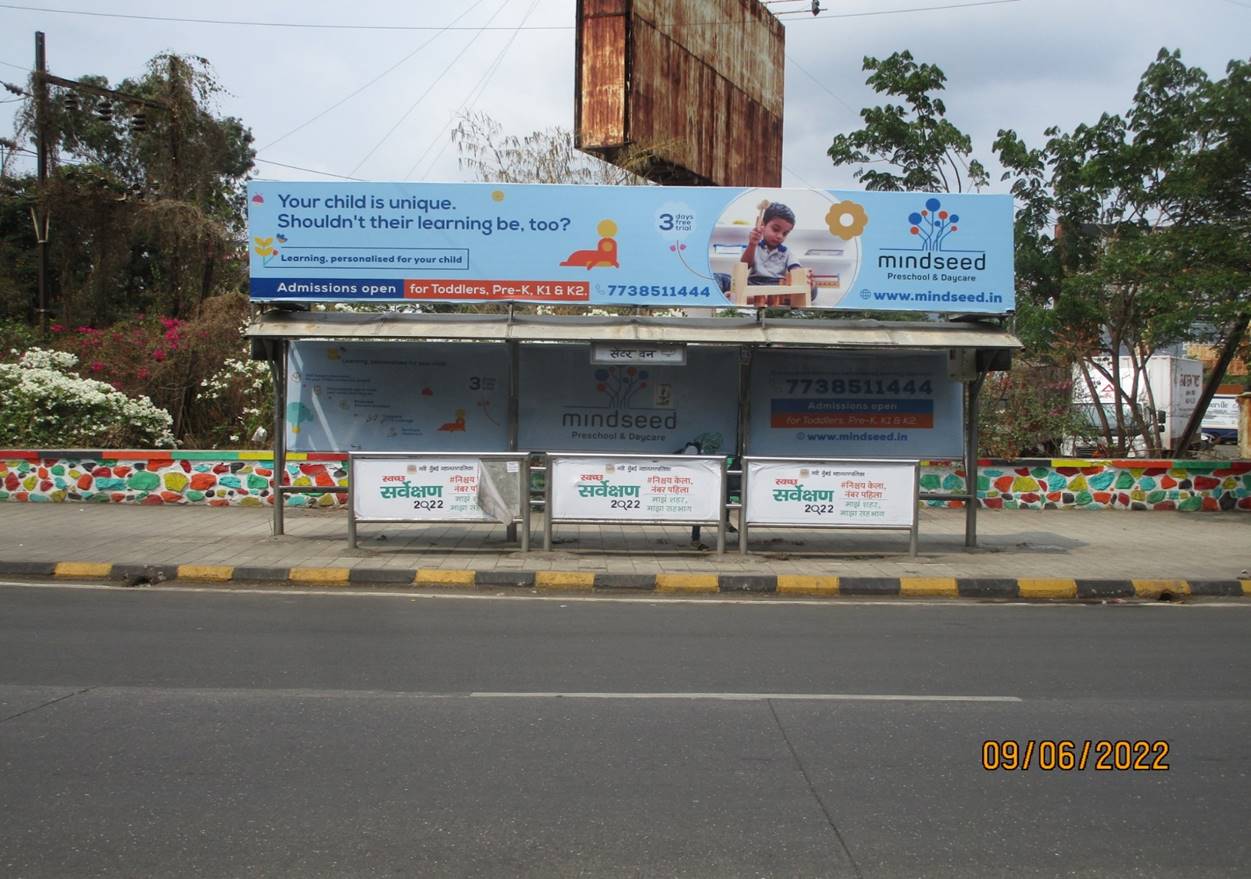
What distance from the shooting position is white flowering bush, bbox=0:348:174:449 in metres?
15.9

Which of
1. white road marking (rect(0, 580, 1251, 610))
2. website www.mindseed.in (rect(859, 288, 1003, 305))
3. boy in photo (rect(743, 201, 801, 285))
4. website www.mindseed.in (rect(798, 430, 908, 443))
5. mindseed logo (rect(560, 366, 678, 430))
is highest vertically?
boy in photo (rect(743, 201, 801, 285))

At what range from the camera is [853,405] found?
41.5 ft

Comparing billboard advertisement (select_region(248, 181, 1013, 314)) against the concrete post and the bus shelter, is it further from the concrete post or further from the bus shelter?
the concrete post

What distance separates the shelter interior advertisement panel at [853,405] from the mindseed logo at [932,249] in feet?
4.24

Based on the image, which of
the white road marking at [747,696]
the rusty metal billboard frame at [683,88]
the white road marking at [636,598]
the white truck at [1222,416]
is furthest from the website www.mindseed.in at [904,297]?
the white truck at [1222,416]

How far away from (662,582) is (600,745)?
5131 millimetres

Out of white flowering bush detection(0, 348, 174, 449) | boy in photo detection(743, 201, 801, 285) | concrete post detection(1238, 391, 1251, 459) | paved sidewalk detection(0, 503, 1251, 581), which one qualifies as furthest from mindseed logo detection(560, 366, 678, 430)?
concrete post detection(1238, 391, 1251, 459)

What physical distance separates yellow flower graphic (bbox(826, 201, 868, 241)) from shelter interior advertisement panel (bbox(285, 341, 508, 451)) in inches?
163

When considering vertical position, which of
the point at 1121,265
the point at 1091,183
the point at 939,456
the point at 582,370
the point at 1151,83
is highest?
the point at 1151,83

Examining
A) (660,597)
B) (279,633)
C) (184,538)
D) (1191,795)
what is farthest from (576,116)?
(1191,795)

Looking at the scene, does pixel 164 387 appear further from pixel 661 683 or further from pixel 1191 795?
pixel 1191 795

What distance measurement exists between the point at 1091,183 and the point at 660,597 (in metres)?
12.5

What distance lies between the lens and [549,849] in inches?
157
